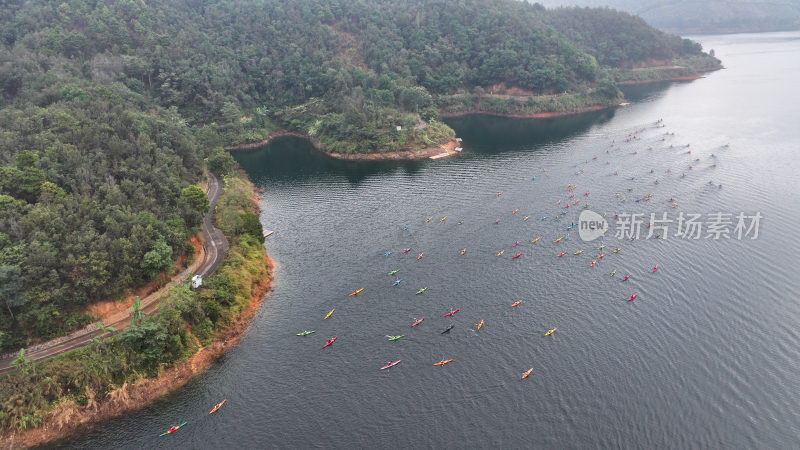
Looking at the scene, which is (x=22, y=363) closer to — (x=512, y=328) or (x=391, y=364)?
(x=391, y=364)

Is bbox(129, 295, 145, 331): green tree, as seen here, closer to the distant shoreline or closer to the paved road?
the paved road

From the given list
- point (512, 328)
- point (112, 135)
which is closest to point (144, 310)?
point (112, 135)

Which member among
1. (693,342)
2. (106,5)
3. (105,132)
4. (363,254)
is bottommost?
(693,342)

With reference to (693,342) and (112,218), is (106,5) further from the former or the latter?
(693,342)

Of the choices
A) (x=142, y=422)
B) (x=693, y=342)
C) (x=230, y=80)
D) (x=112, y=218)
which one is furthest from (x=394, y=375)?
(x=230, y=80)

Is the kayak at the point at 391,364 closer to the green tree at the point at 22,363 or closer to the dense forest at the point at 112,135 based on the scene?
the dense forest at the point at 112,135

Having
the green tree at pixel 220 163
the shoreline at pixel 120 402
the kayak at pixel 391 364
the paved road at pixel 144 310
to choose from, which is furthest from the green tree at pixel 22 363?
the green tree at pixel 220 163
